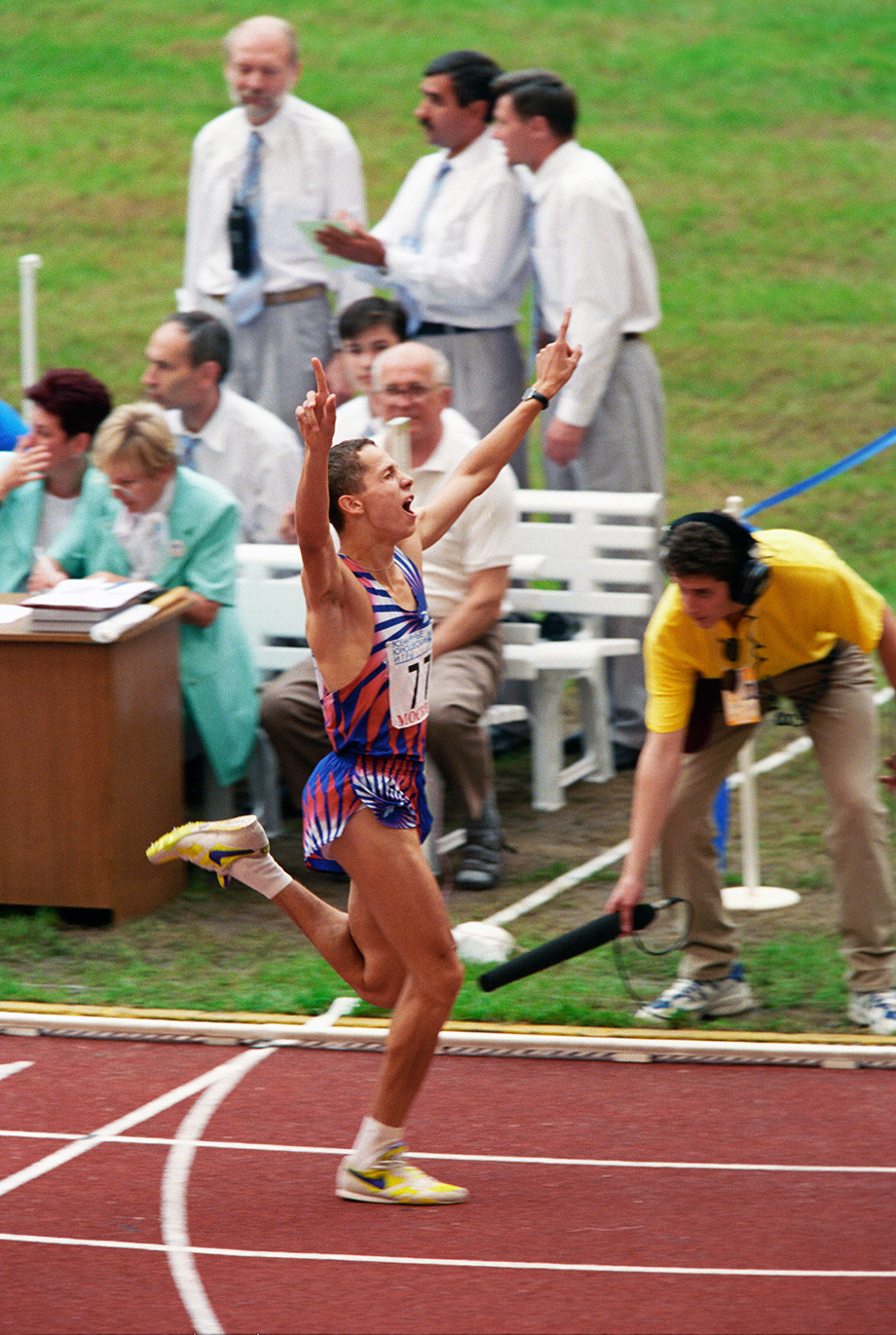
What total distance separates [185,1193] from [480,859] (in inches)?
101

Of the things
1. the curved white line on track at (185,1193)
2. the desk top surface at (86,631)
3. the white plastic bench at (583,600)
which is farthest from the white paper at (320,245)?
the curved white line on track at (185,1193)

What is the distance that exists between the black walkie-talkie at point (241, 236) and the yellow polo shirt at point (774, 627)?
368cm

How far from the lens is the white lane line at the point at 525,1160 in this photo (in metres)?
5.34

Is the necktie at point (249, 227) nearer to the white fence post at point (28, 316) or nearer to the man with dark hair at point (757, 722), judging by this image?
the white fence post at point (28, 316)

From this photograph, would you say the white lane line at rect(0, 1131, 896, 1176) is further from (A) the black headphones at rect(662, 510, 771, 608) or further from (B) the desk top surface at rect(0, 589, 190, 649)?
(B) the desk top surface at rect(0, 589, 190, 649)

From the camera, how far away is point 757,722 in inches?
240

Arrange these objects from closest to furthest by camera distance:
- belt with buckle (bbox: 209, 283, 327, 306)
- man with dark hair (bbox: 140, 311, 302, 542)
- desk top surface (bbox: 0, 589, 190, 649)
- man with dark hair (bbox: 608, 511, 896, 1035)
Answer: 1. man with dark hair (bbox: 608, 511, 896, 1035)
2. desk top surface (bbox: 0, 589, 190, 649)
3. man with dark hair (bbox: 140, 311, 302, 542)
4. belt with buckle (bbox: 209, 283, 327, 306)

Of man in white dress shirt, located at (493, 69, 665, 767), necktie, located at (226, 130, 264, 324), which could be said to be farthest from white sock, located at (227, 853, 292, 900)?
necktie, located at (226, 130, 264, 324)

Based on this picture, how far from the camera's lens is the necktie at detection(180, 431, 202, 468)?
27.3 ft

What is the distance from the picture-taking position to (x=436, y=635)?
25.0 feet

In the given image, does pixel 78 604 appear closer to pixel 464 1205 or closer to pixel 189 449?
pixel 189 449

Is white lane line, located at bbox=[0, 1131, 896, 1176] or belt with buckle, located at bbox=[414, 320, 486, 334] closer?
white lane line, located at bbox=[0, 1131, 896, 1176]

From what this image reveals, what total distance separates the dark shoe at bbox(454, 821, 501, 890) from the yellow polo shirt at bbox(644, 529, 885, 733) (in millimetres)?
1589

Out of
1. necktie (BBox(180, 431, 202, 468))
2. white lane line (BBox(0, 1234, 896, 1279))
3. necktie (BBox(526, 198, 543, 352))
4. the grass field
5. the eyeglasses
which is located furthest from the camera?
the grass field
